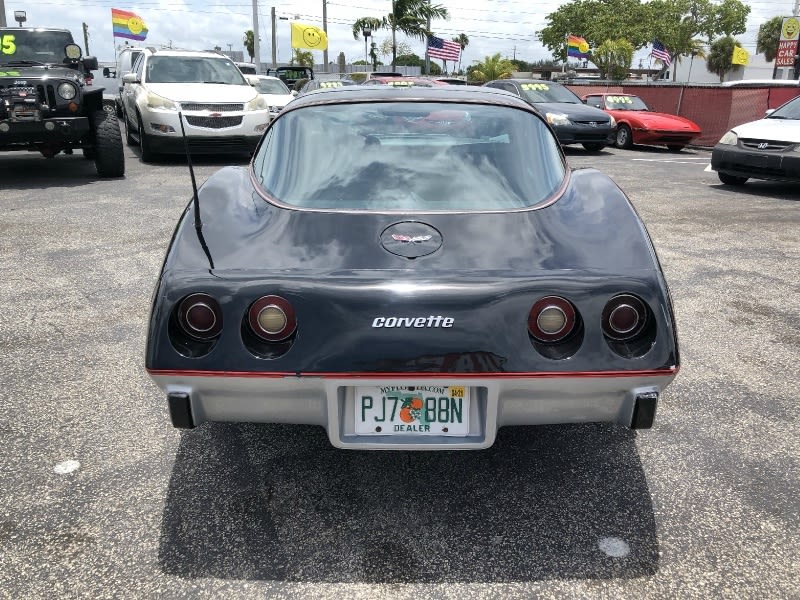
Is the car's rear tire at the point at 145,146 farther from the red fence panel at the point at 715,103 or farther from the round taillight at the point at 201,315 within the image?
the red fence panel at the point at 715,103

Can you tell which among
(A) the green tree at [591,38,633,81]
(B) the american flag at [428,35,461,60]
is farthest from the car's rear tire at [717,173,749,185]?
(A) the green tree at [591,38,633,81]

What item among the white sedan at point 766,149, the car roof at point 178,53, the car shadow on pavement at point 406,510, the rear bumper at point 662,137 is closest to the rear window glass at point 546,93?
the rear bumper at point 662,137

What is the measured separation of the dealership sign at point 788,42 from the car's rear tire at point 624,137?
25.1ft

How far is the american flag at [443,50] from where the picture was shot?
3008 cm

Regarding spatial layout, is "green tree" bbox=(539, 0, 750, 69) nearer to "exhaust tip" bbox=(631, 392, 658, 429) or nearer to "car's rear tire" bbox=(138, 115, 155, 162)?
"car's rear tire" bbox=(138, 115, 155, 162)

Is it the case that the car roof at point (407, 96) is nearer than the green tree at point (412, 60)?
Yes

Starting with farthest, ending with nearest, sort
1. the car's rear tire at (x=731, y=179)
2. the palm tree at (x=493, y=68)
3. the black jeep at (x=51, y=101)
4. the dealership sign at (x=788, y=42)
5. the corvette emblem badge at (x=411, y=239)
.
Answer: the palm tree at (x=493, y=68)
the dealership sign at (x=788, y=42)
the car's rear tire at (x=731, y=179)
the black jeep at (x=51, y=101)
the corvette emblem badge at (x=411, y=239)

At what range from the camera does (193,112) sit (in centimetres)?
1041

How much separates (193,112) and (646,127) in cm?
932

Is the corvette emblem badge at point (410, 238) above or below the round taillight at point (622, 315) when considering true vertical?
above

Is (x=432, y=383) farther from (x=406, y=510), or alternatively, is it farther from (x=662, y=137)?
(x=662, y=137)

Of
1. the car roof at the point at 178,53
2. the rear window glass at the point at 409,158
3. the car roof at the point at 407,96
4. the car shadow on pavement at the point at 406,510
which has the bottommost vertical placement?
the car shadow on pavement at the point at 406,510

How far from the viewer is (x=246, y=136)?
1066 centimetres

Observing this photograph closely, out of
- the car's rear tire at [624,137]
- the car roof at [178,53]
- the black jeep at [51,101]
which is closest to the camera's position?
the black jeep at [51,101]
